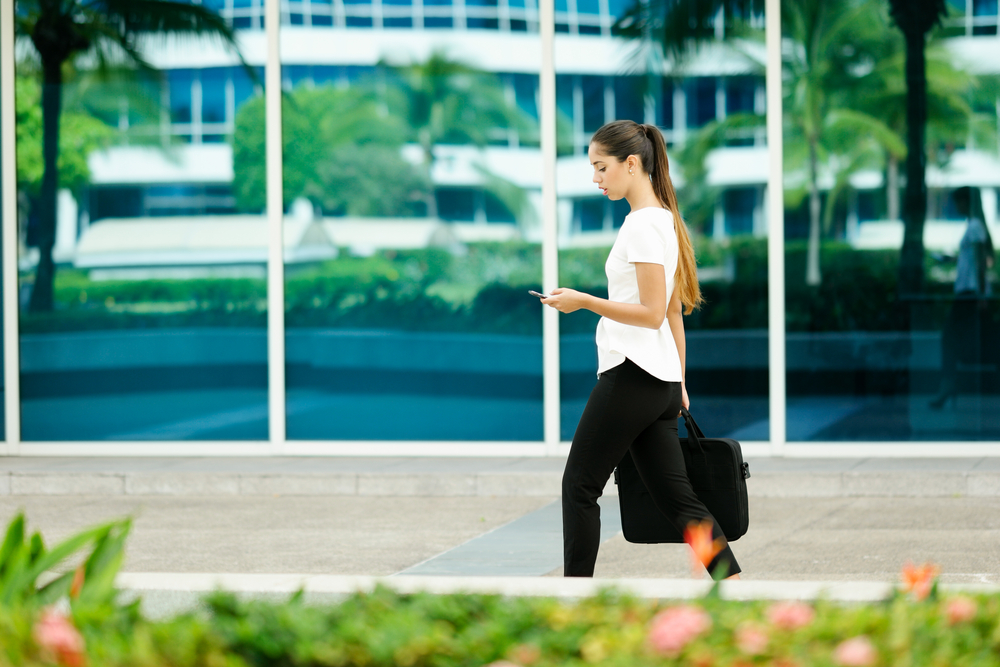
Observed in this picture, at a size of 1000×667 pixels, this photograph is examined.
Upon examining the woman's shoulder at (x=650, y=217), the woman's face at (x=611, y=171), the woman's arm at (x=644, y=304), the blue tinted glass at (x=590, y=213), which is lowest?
the woman's arm at (x=644, y=304)

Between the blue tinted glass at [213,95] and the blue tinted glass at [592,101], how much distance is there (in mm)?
2630

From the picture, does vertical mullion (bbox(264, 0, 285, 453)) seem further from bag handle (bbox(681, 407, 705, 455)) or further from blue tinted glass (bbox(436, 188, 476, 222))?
bag handle (bbox(681, 407, 705, 455))

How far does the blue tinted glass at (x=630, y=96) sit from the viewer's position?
26.8ft

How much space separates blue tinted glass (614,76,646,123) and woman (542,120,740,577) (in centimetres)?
440

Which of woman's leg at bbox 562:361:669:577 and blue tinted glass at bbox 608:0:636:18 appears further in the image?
blue tinted glass at bbox 608:0:636:18

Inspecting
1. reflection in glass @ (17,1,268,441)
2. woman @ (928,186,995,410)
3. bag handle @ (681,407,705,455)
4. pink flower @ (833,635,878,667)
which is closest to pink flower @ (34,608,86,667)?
pink flower @ (833,635,878,667)

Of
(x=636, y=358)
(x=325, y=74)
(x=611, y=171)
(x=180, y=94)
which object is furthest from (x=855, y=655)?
(x=180, y=94)

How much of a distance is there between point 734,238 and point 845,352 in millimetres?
1105

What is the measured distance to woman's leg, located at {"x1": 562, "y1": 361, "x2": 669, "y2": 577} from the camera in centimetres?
370

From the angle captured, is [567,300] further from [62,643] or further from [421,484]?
[421,484]

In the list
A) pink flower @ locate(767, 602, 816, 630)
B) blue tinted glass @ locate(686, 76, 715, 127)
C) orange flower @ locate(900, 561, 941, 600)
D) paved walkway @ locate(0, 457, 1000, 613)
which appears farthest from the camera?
blue tinted glass @ locate(686, 76, 715, 127)

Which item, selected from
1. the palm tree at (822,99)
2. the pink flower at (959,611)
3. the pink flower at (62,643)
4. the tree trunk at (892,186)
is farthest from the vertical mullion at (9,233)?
the pink flower at (959,611)

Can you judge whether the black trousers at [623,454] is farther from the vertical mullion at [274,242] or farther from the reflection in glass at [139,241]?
the reflection in glass at [139,241]

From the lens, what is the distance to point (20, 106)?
862 cm
